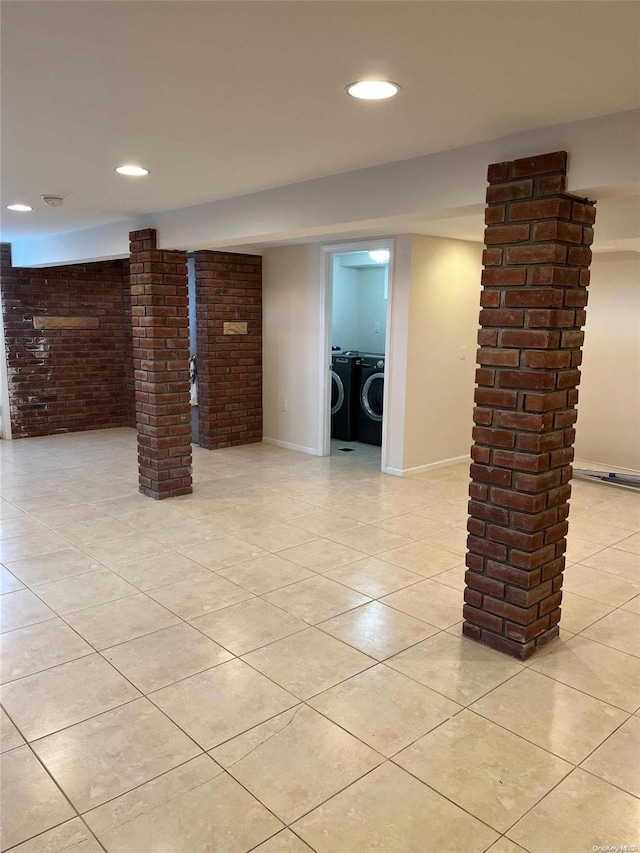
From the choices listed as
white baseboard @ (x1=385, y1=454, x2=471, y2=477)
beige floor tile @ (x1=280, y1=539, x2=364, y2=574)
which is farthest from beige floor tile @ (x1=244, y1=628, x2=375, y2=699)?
white baseboard @ (x1=385, y1=454, x2=471, y2=477)

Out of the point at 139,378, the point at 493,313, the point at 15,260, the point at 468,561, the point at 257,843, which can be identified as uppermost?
the point at 15,260

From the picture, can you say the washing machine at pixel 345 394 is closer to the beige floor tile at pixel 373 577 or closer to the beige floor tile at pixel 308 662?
the beige floor tile at pixel 373 577

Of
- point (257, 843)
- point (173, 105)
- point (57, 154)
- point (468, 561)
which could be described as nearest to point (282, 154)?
point (173, 105)

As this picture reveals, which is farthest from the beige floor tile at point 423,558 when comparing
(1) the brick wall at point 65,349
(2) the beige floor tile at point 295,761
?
(1) the brick wall at point 65,349

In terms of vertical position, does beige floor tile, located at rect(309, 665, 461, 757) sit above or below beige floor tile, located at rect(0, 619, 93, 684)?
below

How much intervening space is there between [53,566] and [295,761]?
205cm

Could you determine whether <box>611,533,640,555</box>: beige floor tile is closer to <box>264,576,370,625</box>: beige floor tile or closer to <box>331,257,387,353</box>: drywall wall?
<box>264,576,370,625</box>: beige floor tile

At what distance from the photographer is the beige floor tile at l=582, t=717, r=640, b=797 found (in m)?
1.87

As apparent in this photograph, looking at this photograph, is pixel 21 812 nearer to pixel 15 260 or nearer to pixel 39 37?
pixel 39 37

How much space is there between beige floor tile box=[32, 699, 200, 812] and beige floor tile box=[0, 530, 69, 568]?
1.70 m

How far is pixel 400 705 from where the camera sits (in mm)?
2215

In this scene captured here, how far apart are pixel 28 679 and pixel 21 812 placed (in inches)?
27.2

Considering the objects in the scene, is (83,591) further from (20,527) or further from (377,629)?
(377,629)

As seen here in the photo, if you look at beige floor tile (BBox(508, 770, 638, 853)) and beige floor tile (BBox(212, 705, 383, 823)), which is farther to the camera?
beige floor tile (BBox(212, 705, 383, 823))
